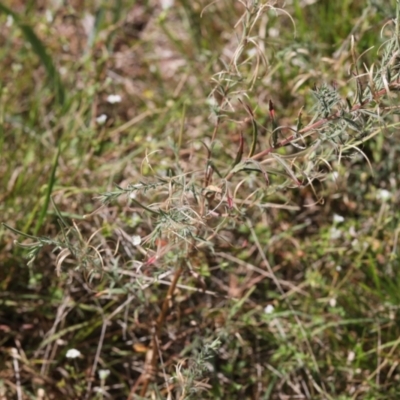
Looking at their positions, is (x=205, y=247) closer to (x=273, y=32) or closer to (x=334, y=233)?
(x=334, y=233)

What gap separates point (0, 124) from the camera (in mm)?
2602

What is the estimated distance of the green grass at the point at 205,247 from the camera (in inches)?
83.6

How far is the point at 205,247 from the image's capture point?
224cm

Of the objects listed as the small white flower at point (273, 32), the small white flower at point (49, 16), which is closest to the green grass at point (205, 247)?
the small white flower at point (273, 32)

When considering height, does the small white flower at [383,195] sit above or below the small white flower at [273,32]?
below

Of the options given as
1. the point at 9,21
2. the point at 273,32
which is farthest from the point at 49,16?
the point at 273,32

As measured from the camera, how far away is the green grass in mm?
2123

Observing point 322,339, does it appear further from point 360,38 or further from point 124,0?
point 124,0

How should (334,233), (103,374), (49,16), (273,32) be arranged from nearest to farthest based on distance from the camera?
(103,374) < (334,233) < (273,32) < (49,16)

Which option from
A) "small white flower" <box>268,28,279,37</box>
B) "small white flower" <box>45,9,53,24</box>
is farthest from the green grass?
"small white flower" <box>45,9,53,24</box>

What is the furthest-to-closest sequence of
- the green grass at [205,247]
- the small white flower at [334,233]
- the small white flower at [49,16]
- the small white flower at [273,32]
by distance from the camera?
the small white flower at [49,16] → the small white flower at [273,32] → the small white flower at [334,233] → the green grass at [205,247]

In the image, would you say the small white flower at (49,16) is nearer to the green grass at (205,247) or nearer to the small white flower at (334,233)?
the green grass at (205,247)

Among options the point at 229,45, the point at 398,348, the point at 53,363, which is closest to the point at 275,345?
the point at 398,348

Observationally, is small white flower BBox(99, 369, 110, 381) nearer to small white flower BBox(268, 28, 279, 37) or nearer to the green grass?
the green grass
